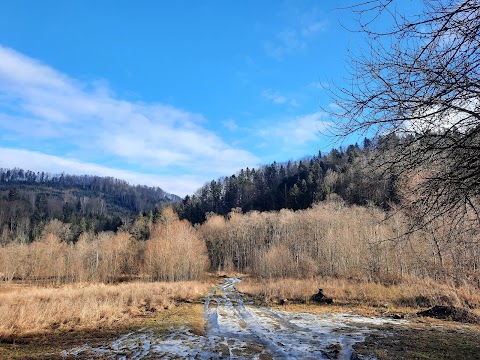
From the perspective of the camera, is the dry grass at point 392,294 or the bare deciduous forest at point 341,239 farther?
the dry grass at point 392,294

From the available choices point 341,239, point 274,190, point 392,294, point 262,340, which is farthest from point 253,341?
point 274,190

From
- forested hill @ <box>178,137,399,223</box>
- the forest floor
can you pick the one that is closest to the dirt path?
the forest floor

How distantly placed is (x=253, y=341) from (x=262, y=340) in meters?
0.31

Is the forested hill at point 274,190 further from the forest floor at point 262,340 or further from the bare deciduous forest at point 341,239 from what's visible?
the forest floor at point 262,340

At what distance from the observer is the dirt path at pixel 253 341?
7586 mm

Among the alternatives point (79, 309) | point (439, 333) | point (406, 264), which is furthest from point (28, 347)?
point (406, 264)

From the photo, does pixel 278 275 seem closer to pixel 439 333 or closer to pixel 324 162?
pixel 439 333

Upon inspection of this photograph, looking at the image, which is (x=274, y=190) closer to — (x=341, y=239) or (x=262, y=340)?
(x=341, y=239)

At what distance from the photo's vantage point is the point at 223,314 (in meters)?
15.5

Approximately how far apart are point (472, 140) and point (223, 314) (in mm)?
14775

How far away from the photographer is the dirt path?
24.9 feet

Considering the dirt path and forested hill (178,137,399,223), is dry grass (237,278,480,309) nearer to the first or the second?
the dirt path

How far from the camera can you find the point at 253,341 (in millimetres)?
9148

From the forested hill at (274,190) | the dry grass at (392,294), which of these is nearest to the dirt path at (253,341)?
the dry grass at (392,294)
